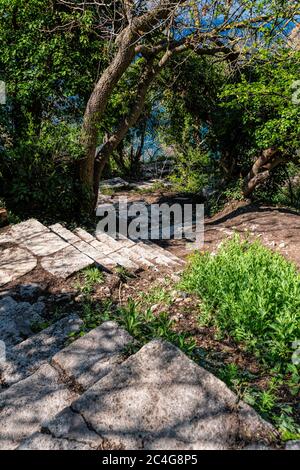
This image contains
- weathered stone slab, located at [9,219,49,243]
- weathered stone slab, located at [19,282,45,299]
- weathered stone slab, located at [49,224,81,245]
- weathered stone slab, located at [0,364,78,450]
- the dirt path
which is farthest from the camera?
the dirt path

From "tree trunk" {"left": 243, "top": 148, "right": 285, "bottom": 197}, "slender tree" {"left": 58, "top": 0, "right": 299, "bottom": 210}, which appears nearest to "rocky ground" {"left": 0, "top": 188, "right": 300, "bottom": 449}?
"slender tree" {"left": 58, "top": 0, "right": 299, "bottom": 210}

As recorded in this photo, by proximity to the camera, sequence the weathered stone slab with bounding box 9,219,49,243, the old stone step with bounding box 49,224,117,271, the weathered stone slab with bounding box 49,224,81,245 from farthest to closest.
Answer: the weathered stone slab with bounding box 49,224,81,245
the weathered stone slab with bounding box 9,219,49,243
the old stone step with bounding box 49,224,117,271

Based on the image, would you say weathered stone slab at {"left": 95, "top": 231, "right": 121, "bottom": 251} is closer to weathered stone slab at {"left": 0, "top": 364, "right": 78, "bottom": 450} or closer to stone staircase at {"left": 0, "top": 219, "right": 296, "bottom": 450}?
stone staircase at {"left": 0, "top": 219, "right": 296, "bottom": 450}

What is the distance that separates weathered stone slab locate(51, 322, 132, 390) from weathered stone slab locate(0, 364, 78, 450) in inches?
3.0

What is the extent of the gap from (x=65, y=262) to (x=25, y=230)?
4.06 feet

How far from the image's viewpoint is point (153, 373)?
175cm

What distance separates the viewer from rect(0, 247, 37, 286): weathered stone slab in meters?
3.70

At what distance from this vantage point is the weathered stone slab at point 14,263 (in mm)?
3698

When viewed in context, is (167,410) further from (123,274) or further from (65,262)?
(65,262)

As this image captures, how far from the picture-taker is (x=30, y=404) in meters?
1.79

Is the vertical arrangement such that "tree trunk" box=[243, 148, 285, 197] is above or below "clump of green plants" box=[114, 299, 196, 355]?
above

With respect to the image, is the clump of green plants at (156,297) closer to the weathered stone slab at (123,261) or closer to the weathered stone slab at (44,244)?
the weathered stone slab at (123,261)

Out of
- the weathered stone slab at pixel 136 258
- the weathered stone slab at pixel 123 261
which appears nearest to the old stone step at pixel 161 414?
the weathered stone slab at pixel 123 261

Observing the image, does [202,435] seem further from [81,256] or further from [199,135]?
[199,135]
